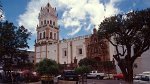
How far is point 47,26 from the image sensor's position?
302ft

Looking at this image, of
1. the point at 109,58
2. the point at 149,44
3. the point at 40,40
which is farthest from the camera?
the point at 40,40

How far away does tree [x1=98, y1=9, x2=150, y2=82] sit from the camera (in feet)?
99.0

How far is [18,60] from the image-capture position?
47.8 metres

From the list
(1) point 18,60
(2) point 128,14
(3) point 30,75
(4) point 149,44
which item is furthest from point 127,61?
(1) point 18,60

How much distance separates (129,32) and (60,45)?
5362 cm

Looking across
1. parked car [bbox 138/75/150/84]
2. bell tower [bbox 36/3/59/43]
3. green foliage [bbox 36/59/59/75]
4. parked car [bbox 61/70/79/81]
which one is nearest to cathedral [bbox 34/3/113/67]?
bell tower [bbox 36/3/59/43]

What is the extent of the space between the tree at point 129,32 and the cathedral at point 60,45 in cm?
3013

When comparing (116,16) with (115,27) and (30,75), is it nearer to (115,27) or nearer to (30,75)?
(115,27)

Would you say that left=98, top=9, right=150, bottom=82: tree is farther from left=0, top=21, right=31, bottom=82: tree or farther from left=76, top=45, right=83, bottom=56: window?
left=76, top=45, right=83, bottom=56: window

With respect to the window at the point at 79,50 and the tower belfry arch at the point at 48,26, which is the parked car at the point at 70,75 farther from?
the tower belfry arch at the point at 48,26

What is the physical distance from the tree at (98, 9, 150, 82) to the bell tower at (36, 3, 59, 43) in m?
60.2

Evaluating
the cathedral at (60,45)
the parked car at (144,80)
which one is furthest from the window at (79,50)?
the parked car at (144,80)

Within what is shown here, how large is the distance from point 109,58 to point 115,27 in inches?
1505

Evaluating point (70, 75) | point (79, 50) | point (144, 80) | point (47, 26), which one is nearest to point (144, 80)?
point (144, 80)
